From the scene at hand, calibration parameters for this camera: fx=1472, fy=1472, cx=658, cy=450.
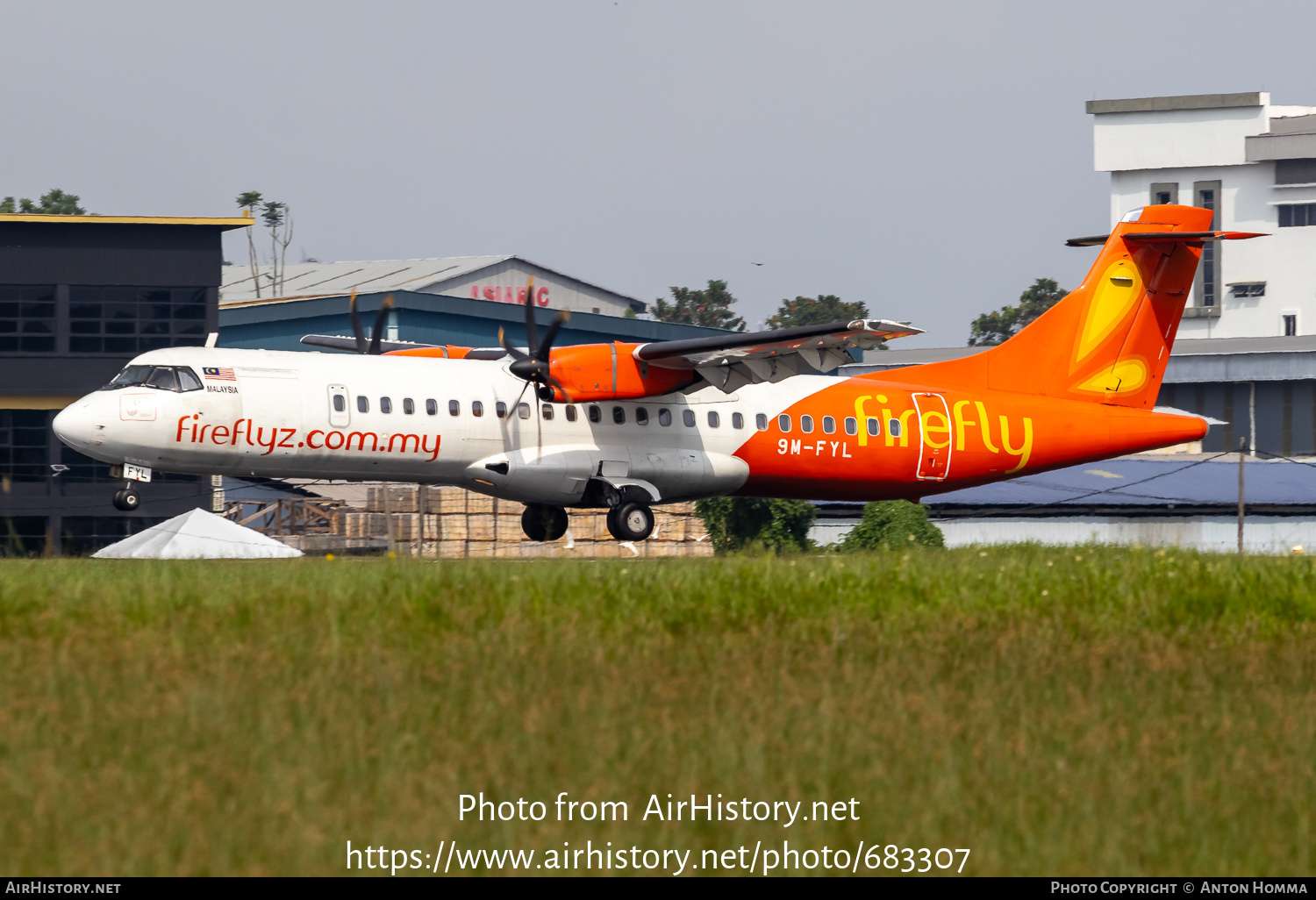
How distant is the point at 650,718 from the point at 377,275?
86378 millimetres

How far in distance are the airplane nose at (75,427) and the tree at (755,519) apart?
23.0 m

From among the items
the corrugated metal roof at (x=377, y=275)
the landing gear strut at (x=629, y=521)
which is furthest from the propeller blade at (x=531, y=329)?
the corrugated metal roof at (x=377, y=275)

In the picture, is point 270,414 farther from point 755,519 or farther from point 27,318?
point 27,318

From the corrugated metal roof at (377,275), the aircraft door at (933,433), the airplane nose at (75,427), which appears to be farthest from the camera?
the corrugated metal roof at (377,275)

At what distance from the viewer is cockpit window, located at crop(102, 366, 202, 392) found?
77.5 ft

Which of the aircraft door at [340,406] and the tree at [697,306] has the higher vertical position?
the tree at [697,306]

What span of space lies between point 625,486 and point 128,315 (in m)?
29.2

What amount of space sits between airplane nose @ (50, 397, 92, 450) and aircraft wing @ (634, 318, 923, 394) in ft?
30.2

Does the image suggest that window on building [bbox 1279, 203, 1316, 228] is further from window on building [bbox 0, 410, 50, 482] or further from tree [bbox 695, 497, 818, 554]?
window on building [bbox 0, 410, 50, 482]

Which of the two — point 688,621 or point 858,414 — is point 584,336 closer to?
point 858,414

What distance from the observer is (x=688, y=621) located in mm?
11773

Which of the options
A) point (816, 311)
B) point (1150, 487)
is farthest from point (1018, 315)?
point (1150, 487)

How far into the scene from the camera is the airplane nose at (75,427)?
23.1 meters

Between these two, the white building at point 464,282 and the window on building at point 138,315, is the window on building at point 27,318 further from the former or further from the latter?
the white building at point 464,282
